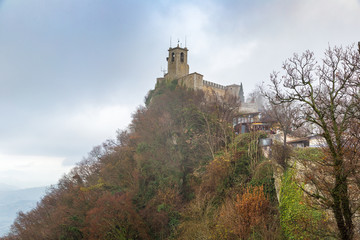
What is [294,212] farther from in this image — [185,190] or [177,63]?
[177,63]

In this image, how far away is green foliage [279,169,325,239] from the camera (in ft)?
36.8

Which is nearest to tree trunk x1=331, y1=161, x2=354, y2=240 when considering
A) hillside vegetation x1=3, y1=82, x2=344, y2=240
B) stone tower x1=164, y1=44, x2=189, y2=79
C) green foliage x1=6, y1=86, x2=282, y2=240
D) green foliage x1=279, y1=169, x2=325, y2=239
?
hillside vegetation x1=3, y1=82, x2=344, y2=240

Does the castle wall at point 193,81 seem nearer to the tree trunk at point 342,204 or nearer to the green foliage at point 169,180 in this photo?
the green foliage at point 169,180

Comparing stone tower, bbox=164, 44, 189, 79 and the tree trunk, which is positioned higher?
stone tower, bbox=164, 44, 189, 79

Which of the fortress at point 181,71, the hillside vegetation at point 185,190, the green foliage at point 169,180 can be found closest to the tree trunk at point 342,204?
the hillside vegetation at point 185,190

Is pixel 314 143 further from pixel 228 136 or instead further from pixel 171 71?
pixel 171 71

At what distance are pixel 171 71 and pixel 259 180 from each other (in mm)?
22366

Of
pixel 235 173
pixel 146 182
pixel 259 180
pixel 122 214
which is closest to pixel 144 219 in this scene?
pixel 122 214

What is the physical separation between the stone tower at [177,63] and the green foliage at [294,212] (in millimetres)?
23949

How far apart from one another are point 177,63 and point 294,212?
26435 mm

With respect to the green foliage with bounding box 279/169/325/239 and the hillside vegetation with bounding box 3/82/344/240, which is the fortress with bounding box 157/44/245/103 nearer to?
the hillside vegetation with bounding box 3/82/344/240

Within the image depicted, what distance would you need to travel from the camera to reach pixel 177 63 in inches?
1356

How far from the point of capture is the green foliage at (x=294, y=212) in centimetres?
1123

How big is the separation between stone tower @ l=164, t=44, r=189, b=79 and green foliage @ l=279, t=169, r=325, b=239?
78.6ft
